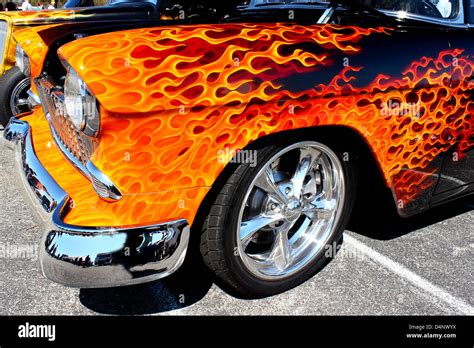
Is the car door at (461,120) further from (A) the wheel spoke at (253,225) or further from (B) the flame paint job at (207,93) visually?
(A) the wheel spoke at (253,225)

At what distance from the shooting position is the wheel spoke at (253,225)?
2.15 meters

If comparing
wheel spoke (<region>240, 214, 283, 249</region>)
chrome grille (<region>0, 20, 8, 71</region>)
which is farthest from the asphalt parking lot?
chrome grille (<region>0, 20, 8, 71</region>)

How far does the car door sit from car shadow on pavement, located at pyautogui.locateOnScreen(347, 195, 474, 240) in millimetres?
344

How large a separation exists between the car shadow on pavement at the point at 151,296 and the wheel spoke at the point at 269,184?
585mm

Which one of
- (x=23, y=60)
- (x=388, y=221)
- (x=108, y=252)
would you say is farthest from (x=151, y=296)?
(x=23, y=60)

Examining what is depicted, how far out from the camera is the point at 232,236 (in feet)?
6.40

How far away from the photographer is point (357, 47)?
200cm

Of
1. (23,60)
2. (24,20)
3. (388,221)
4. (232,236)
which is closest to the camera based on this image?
(232,236)

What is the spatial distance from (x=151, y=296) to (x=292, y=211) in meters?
0.83
